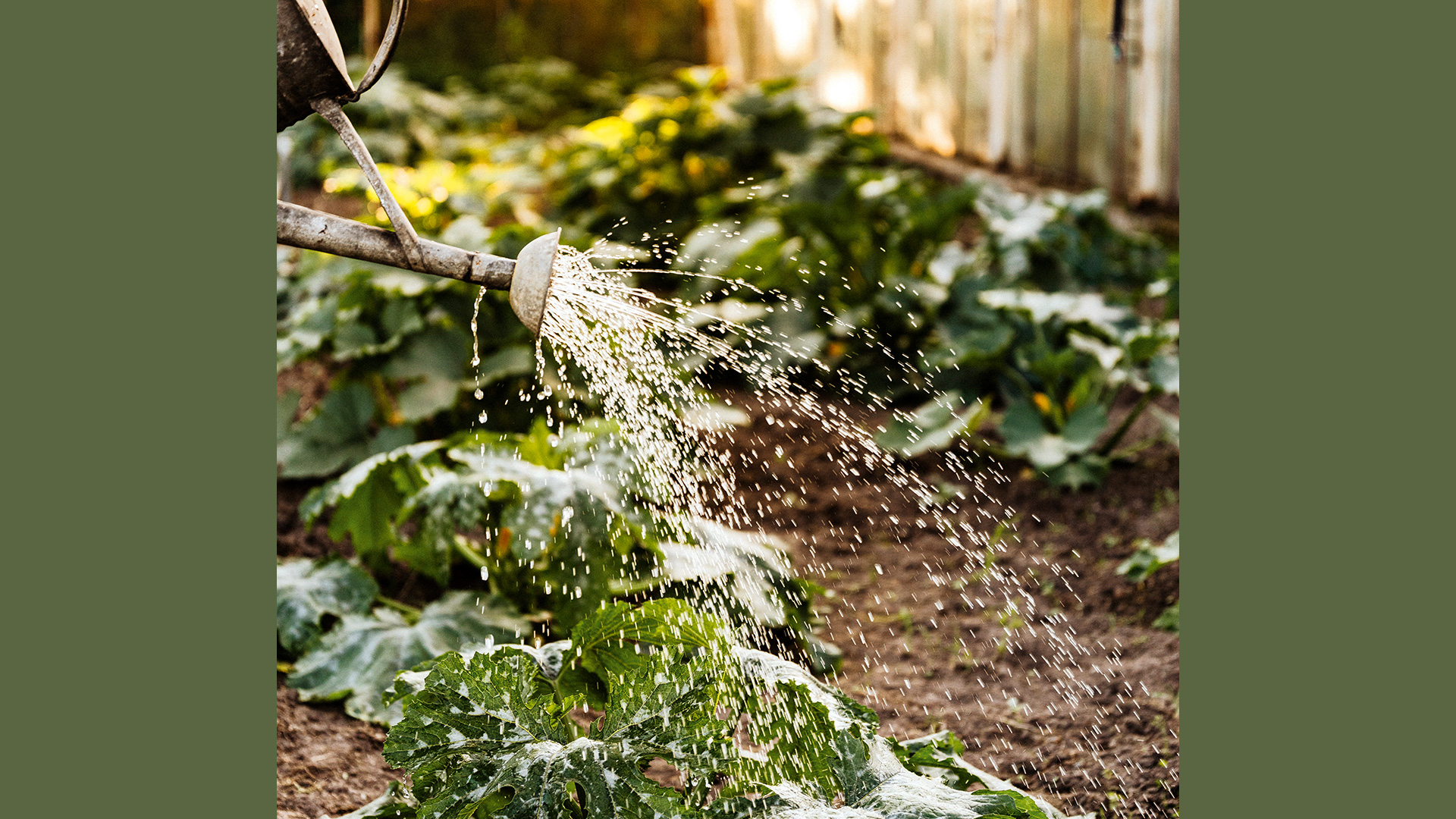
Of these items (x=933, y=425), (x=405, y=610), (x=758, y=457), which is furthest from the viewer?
(x=758, y=457)

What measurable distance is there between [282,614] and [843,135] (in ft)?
11.6

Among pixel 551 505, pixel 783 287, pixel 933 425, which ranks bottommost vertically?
pixel 933 425

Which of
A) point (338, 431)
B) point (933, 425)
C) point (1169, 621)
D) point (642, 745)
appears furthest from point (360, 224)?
point (933, 425)

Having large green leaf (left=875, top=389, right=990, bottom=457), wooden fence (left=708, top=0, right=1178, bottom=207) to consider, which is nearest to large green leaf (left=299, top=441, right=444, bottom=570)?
large green leaf (left=875, top=389, right=990, bottom=457)

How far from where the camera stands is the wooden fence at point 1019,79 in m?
5.55

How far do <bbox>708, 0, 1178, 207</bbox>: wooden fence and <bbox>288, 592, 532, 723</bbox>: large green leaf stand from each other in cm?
346

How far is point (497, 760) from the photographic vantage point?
1670 millimetres

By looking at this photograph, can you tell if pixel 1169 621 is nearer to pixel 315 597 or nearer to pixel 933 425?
pixel 933 425

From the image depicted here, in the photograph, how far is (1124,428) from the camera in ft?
12.4

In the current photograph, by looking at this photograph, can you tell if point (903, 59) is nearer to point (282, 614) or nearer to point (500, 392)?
point (500, 392)

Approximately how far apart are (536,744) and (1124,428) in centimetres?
259

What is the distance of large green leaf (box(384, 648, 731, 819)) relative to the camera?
1.62 meters

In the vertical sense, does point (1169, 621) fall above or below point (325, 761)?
below

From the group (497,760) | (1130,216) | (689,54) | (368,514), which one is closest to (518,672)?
(497,760)
